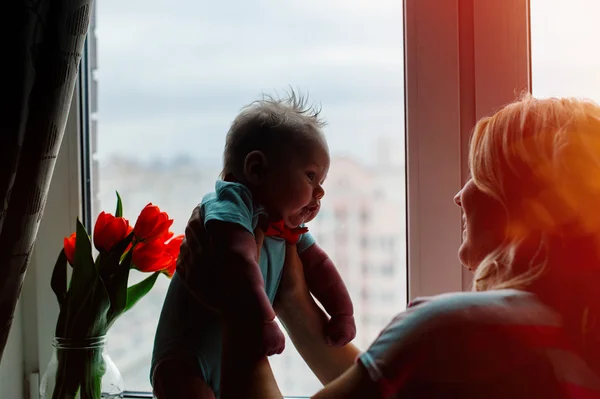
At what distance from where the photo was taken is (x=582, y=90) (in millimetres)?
1101

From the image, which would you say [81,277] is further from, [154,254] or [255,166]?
[255,166]

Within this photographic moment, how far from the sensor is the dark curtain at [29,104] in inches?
32.9

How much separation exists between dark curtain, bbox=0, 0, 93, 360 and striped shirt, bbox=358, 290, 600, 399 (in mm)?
503

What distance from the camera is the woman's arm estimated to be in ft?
3.03

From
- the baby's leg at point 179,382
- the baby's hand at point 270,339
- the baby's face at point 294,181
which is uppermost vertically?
the baby's face at point 294,181

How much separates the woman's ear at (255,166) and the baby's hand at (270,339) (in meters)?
0.19

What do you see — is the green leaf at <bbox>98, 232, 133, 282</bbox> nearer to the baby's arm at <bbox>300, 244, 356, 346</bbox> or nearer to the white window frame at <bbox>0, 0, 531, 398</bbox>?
the baby's arm at <bbox>300, 244, 356, 346</bbox>

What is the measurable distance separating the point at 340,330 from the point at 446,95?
45cm

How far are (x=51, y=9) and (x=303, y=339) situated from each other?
545mm

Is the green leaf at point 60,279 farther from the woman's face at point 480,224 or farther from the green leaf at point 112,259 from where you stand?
the woman's face at point 480,224

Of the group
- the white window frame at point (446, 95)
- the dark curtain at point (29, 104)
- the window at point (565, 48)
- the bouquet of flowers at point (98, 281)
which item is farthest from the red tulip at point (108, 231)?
the window at point (565, 48)

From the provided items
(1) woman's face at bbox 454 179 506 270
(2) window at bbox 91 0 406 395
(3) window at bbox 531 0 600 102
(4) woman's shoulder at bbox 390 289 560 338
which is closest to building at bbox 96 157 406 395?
(2) window at bbox 91 0 406 395

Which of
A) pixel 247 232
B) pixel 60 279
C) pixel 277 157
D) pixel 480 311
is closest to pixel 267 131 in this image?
pixel 277 157

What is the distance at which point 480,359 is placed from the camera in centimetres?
64
